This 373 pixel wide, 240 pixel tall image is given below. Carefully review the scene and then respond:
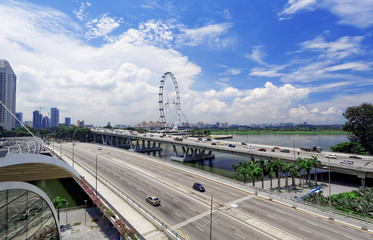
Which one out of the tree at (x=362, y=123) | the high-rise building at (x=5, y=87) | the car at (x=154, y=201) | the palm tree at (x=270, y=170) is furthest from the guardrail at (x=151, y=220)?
the high-rise building at (x=5, y=87)

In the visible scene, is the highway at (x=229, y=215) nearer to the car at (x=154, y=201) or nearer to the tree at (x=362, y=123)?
the car at (x=154, y=201)

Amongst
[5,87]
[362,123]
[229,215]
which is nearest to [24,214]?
[229,215]

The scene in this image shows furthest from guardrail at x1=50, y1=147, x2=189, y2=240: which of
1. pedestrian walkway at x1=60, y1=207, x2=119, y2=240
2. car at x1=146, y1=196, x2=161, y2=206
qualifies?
pedestrian walkway at x1=60, y1=207, x2=119, y2=240

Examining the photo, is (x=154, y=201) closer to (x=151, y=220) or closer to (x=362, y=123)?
(x=151, y=220)

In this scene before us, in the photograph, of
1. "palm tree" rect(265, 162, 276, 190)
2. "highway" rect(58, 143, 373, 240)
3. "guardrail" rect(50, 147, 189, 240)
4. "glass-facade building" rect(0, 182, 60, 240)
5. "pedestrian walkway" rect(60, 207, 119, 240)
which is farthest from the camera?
"palm tree" rect(265, 162, 276, 190)

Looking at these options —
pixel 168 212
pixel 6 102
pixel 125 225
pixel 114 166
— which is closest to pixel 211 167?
pixel 114 166

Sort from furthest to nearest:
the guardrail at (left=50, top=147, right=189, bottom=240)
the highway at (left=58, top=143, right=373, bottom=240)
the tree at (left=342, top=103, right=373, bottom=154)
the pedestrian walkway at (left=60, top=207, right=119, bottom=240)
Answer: the tree at (left=342, top=103, right=373, bottom=154), the pedestrian walkway at (left=60, top=207, right=119, bottom=240), the highway at (left=58, top=143, right=373, bottom=240), the guardrail at (left=50, top=147, right=189, bottom=240)

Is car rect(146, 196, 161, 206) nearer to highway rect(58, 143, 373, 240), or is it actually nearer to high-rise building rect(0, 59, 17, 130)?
highway rect(58, 143, 373, 240)
